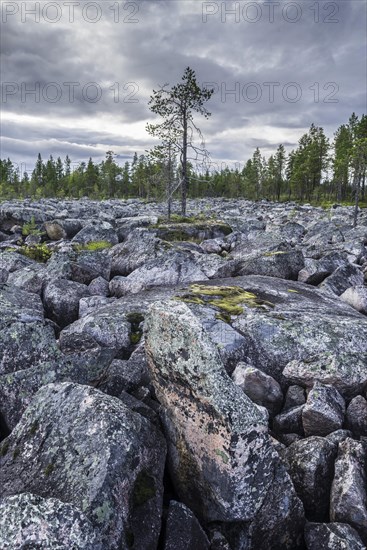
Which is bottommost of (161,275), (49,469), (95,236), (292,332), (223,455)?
(49,469)

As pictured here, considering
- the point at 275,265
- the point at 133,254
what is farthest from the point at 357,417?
the point at 133,254

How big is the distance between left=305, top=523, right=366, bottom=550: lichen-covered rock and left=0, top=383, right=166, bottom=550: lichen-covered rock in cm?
184

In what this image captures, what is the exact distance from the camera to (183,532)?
4262 mm

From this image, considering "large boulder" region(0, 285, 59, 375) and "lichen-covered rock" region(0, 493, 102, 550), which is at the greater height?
"large boulder" region(0, 285, 59, 375)

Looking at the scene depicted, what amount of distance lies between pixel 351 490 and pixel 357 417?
1.73 metres

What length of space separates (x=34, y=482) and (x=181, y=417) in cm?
193

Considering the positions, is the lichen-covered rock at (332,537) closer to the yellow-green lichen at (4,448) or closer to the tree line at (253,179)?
the yellow-green lichen at (4,448)

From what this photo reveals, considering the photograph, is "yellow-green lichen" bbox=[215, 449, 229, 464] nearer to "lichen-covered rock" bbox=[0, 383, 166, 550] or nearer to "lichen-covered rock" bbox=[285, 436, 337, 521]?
"lichen-covered rock" bbox=[0, 383, 166, 550]

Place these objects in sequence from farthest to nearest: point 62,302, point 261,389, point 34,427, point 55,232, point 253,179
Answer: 1. point 253,179
2. point 55,232
3. point 62,302
4. point 261,389
5. point 34,427

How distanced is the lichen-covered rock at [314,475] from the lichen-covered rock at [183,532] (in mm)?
1509

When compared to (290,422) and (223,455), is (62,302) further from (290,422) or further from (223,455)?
(223,455)

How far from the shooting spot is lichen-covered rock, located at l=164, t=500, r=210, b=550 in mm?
4184

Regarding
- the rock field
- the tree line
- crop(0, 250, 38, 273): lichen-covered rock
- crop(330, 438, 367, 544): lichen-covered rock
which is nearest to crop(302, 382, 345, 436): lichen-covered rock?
the rock field

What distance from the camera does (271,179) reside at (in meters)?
126
